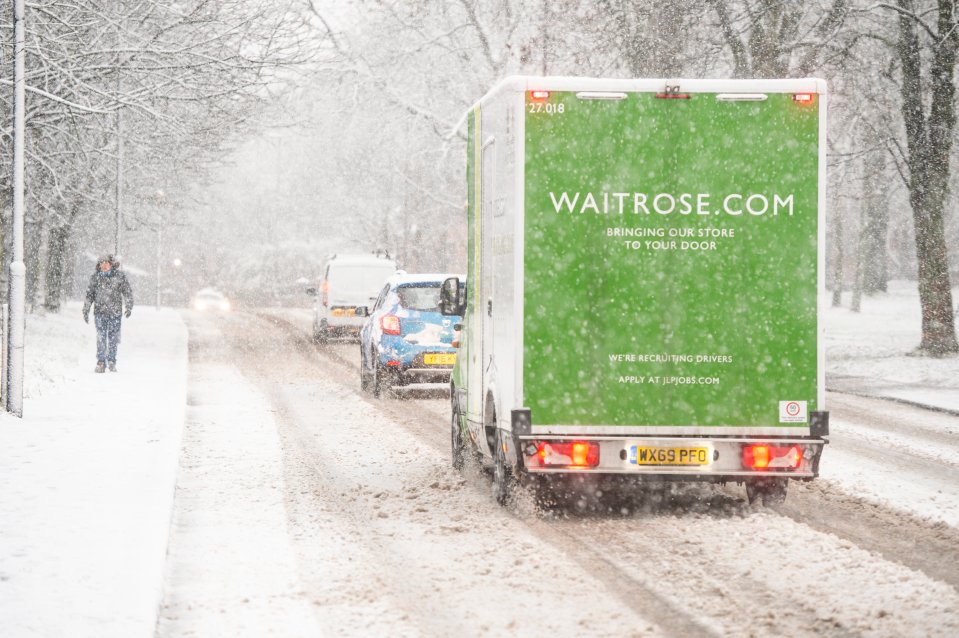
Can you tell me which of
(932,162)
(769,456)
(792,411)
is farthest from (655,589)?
(932,162)

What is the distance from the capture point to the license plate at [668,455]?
8430 mm

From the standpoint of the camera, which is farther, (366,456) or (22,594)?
(366,456)

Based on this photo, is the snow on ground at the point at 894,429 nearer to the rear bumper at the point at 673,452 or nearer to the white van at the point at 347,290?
the rear bumper at the point at 673,452

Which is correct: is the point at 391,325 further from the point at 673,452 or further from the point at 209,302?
the point at 209,302

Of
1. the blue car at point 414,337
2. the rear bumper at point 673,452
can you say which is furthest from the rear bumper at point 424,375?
the rear bumper at point 673,452

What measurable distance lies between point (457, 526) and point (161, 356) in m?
18.3

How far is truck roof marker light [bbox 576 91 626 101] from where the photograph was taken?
8359 mm

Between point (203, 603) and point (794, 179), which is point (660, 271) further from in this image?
point (203, 603)

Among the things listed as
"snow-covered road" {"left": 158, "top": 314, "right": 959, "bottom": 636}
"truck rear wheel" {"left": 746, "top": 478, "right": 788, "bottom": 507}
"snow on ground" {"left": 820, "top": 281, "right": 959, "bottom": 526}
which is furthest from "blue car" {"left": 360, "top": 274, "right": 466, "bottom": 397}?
"truck rear wheel" {"left": 746, "top": 478, "right": 788, "bottom": 507}

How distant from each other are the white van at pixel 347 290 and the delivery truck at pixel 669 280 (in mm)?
22263

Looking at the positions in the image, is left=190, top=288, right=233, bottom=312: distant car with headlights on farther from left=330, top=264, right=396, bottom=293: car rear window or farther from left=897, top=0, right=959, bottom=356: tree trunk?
left=897, top=0, right=959, bottom=356: tree trunk

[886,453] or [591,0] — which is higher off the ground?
Answer: [591,0]

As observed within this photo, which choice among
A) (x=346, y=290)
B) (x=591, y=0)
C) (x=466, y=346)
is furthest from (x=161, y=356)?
(x=466, y=346)

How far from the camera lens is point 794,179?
27.8ft
